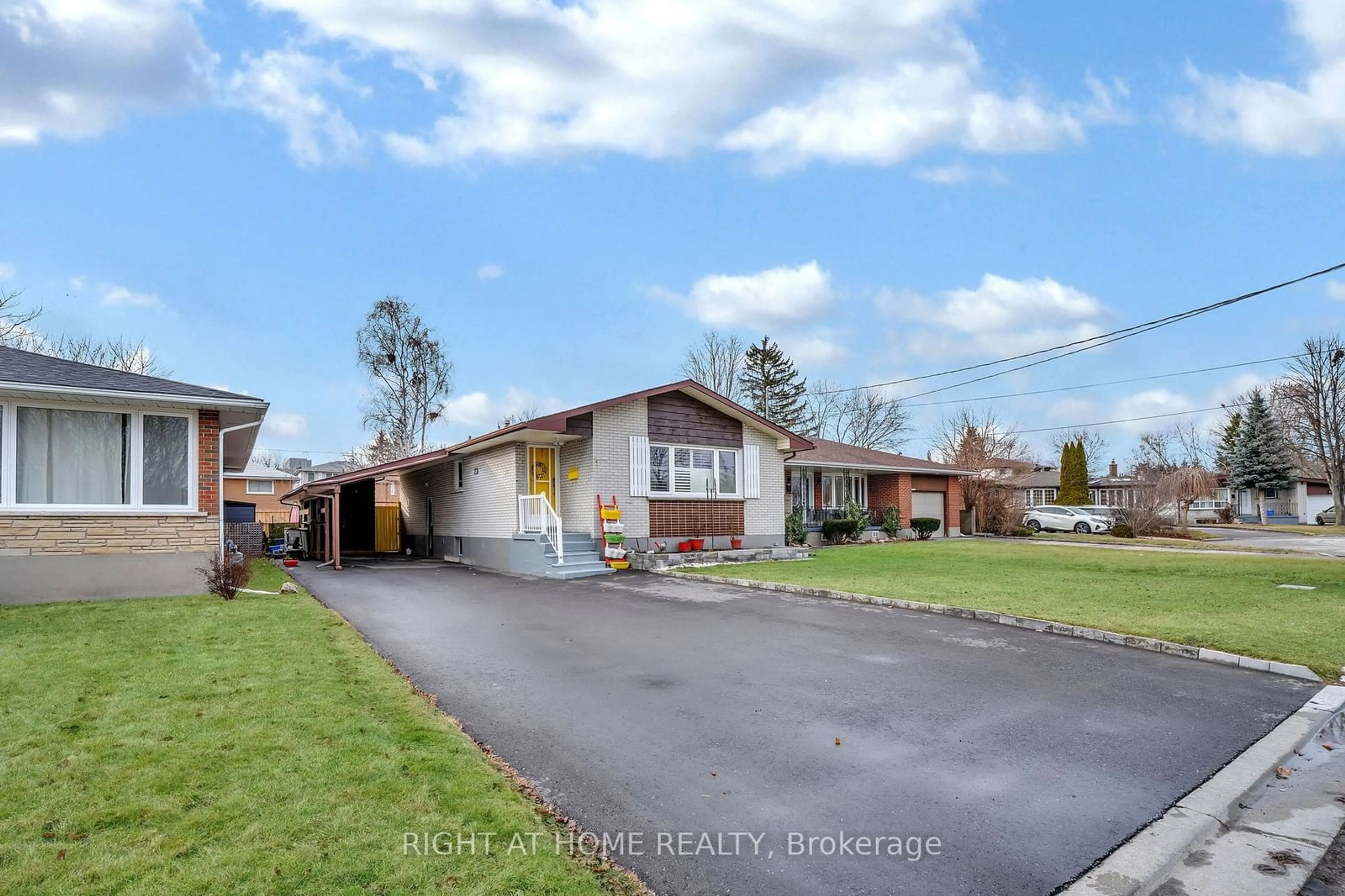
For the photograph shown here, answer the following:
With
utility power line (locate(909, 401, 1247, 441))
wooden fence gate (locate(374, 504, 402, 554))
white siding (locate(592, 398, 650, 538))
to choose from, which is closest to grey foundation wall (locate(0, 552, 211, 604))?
white siding (locate(592, 398, 650, 538))

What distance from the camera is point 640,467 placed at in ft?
59.5

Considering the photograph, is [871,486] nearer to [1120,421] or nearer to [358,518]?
[358,518]

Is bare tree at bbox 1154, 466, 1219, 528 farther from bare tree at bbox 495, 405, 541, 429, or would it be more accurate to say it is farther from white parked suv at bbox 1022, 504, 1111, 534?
bare tree at bbox 495, 405, 541, 429

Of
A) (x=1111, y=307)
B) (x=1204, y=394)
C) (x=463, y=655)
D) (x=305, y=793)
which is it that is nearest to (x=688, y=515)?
(x=463, y=655)

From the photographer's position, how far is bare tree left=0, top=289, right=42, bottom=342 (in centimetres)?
2477

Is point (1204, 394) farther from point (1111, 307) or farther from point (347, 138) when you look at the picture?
point (347, 138)

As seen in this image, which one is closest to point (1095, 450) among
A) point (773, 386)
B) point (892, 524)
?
point (773, 386)

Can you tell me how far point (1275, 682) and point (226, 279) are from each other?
30.8m

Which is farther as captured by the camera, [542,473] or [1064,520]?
[1064,520]

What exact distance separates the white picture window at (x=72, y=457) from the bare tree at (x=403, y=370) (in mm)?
26404

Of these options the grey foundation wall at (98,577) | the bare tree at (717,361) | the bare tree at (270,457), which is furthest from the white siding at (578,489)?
the bare tree at (270,457)

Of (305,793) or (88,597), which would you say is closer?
(305,793)

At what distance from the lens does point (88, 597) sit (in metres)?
10.7

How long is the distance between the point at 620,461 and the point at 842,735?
43.3 feet
